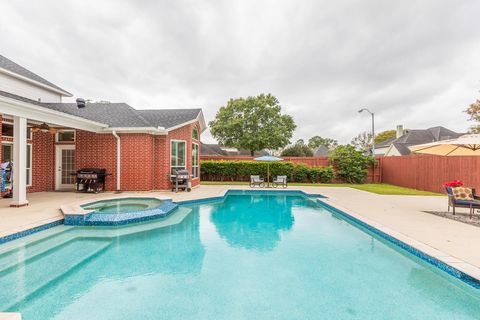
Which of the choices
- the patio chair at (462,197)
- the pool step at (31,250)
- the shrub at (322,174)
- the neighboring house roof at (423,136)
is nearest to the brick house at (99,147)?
the pool step at (31,250)

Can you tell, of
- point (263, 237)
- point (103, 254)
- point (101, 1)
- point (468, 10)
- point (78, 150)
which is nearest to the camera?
point (103, 254)

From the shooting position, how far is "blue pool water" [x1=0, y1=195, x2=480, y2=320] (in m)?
2.71

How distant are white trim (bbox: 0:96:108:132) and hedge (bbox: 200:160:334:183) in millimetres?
9657

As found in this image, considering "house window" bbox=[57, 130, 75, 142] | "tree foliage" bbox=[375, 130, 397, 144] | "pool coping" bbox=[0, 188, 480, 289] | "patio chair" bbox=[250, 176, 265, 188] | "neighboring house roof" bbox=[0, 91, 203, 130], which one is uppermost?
"tree foliage" bbox=[375, 130, 397, 144]

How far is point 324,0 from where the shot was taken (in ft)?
30.7

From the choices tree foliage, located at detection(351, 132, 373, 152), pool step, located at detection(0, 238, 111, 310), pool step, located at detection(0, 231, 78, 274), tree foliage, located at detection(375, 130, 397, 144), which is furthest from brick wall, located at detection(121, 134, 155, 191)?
tree foliage, located at detection(375, 130, 397, 144)

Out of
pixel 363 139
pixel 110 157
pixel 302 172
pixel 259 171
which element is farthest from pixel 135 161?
pixel 363 139

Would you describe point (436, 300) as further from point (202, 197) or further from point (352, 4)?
point (352, 4)

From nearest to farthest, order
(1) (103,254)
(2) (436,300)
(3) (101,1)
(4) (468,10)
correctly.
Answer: (2) (436,300), (1) (103,254), (3) (101,1), (4) (468,10)

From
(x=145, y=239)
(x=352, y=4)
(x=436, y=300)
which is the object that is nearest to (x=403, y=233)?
(x=436, y=300)

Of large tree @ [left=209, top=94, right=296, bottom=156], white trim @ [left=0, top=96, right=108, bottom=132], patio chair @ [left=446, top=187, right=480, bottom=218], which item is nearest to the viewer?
white trim @ [left=0, top=96, right=108, bottom=132]

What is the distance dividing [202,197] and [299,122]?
102ft

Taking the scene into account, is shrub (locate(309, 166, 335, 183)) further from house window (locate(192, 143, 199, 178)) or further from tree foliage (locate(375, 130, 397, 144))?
tree foliage (locate(375, 130, 397, 144))

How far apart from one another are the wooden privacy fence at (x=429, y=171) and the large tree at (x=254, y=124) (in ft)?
57.0
